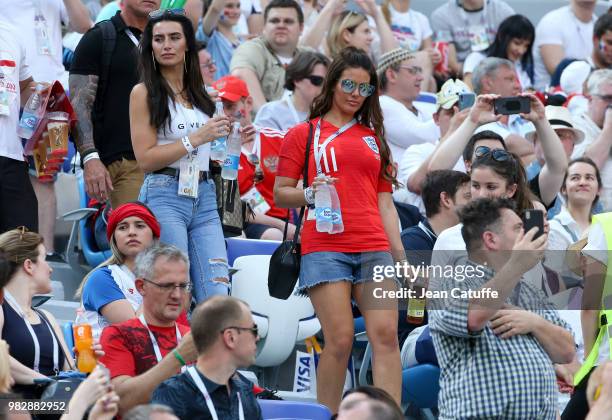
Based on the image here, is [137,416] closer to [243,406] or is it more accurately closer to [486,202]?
[243,406]

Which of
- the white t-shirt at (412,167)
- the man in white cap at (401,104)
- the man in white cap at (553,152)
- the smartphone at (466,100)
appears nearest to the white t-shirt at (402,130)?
the man in white cap at (401,104)

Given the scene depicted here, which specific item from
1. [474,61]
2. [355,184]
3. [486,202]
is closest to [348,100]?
[355,184]

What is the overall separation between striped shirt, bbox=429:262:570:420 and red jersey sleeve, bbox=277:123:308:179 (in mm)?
1330

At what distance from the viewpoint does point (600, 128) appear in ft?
32.5

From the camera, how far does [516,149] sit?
29.6 feet

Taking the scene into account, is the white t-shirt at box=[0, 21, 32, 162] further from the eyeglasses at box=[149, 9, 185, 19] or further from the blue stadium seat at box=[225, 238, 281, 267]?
the blue stadium seat at box=[225, 238, 281, 267]

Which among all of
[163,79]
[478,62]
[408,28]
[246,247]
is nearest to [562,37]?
[478,62]

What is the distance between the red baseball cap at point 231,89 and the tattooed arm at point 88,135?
1.31 m

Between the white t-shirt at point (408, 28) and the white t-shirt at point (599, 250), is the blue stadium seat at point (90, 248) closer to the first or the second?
the white t-shirt at point (599, 250)

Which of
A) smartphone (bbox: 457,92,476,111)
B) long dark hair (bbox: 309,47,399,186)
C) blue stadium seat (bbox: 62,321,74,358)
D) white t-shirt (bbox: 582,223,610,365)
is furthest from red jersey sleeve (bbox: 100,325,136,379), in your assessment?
smartphone (bbox: 457,92,476,111)

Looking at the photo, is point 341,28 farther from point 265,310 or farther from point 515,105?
point 265,310

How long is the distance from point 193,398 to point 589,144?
5425mm

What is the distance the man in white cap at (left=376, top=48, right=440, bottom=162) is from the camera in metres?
9.26

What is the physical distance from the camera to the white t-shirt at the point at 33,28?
7.89 metres
